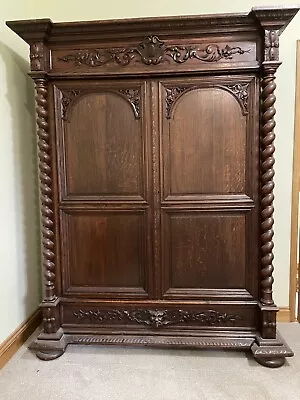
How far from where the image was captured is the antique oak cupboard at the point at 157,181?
6.62ft

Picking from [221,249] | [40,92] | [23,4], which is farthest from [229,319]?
[23,4]

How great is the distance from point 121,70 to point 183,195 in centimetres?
81

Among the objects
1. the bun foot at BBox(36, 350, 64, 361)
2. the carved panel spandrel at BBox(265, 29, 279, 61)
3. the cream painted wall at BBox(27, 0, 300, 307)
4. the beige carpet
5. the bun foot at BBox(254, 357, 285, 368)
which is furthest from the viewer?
the cream painted wall at BBox(27, 0, 300, 307)

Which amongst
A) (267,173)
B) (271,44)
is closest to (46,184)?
(267,173)

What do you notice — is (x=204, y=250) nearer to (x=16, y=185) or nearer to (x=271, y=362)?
(x=271, y=362)

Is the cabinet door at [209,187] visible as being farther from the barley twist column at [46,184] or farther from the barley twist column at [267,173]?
the barley twist column at [46,184]

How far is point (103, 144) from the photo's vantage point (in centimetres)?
212

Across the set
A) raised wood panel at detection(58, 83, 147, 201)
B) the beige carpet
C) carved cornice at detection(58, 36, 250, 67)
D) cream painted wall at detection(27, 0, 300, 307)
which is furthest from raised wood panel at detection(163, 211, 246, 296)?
carved cornice at detection(58, 36, 250, 67)

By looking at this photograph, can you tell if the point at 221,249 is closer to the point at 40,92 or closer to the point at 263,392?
the point at 263,392

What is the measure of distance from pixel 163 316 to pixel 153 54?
5.08ft

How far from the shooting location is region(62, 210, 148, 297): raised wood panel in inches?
85.1

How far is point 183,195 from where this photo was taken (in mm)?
2113

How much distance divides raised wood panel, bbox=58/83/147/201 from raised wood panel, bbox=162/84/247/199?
172mm

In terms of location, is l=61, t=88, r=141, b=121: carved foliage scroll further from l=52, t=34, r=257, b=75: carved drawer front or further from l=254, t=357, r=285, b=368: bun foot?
l=254, t=357, r=285, b=368: bun foot
